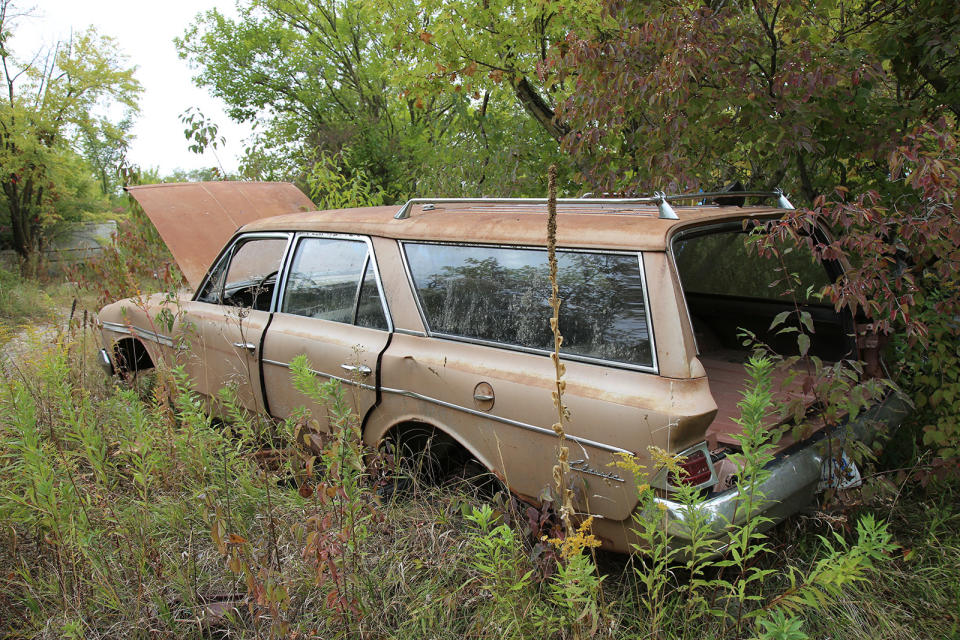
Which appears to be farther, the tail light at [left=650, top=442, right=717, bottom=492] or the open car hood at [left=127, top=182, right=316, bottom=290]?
the open car hood at [left=127, top=182, right=316, bottom=290]

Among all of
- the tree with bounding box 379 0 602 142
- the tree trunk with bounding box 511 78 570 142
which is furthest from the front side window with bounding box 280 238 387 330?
the tree trunk with bounding box 511 78 570 142

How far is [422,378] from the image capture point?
2.95m

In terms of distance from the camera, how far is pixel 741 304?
4.17 meters

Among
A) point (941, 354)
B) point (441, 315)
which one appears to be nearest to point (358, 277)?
point (441, 315)

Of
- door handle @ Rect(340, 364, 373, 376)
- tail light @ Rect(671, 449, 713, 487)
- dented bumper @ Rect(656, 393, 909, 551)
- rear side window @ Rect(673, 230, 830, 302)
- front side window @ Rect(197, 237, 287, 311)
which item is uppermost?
front side window @ Rect(197, 237, 287, 311)

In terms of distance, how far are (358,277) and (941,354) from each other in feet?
9.45

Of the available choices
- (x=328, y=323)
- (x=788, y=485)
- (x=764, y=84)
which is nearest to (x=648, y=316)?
(x=788, y=485)

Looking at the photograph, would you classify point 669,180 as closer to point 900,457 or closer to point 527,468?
point 900,457

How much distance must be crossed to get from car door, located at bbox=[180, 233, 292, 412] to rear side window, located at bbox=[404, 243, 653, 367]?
1.24 metres

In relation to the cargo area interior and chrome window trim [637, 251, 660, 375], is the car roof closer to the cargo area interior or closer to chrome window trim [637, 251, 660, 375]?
chrome window trim [637, 251, 660, 375]

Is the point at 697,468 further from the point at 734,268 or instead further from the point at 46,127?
the point at 46,127

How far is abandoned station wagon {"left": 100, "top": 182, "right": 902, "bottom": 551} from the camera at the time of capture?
7.75 ft

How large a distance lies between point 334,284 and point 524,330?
1.30 metres

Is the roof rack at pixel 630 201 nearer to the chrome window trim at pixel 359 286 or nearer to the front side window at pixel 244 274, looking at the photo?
the chrome window trim at pixel 359 286
